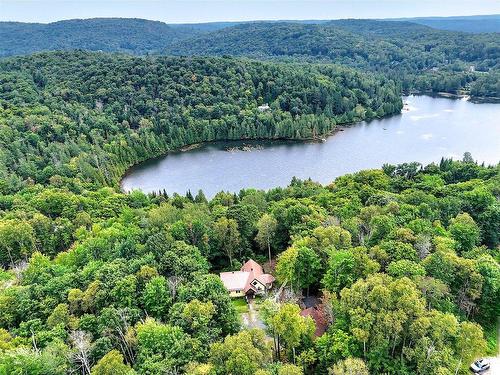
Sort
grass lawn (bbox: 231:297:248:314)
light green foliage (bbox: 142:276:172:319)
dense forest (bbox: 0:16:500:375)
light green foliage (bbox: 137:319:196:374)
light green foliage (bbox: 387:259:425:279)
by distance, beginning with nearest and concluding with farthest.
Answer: light green foliage (bbox: 137:319:196:374)
dense forest (bbox: 0:16:500:375)
light green foliage (bbox: 387:259:425:279)
light green foliage (bbox: 142:276:172:319)
grass lawn (bbox: 231:297:248:314)

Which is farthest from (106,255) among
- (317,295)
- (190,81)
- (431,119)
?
(431,119)

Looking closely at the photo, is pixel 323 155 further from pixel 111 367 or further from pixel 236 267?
pixel 111 367

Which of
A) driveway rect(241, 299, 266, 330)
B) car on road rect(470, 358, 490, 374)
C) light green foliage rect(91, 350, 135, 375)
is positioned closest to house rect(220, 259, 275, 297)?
driveway rect(241, 299, 266, 330)

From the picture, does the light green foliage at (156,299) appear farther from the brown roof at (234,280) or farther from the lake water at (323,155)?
the lake water at (323,155)

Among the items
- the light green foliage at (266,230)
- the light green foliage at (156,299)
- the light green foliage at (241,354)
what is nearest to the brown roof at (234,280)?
the light green foliage at (266,230)

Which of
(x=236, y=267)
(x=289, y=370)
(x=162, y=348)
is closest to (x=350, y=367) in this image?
(x=289, y=370)

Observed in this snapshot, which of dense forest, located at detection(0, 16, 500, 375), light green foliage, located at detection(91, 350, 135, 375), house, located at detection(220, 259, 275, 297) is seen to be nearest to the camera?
light green foliage, located at detection(91, 350, 135, 375)

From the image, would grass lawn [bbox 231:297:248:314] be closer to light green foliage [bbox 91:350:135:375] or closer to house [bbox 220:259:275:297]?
house [bbox 220:259:275:297]
